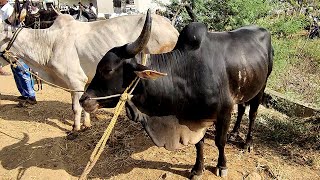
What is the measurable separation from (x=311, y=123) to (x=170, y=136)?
2.36m

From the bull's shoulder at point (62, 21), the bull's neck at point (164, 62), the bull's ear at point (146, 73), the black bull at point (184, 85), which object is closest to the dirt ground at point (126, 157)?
the black bull at point (184, 85)

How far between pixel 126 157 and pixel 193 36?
5.49ft

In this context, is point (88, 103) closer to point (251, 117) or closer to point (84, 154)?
point (84, 154)

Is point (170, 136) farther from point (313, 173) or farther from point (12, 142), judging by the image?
point (12, 142)

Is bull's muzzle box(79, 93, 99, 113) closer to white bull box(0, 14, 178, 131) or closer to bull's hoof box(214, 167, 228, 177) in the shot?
bull's hoof box(214, 167, 228, 177)

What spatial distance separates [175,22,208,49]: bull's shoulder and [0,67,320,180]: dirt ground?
139cm

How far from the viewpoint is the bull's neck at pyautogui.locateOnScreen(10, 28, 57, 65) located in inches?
189

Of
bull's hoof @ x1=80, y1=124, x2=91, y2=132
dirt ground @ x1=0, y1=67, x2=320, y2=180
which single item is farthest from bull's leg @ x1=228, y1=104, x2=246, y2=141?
bull's hoof @ x1=80, y1=124, x2=91, y2=132

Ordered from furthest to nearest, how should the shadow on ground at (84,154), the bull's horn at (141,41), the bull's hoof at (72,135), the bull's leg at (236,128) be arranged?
the bull's hoof at (72,135) < the bull's leg at (236,128) < the shadow on ground at (84,154) < the bull's horn at (141,41)

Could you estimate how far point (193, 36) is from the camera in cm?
324

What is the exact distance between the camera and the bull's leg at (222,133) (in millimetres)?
3309

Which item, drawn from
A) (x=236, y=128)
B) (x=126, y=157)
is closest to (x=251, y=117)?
(x=236, y=128)

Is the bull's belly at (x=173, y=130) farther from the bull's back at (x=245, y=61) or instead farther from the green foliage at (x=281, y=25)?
the green foliage at (x=281, y=25)

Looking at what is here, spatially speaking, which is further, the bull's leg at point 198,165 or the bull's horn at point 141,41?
the bull's leg at point 198,165
